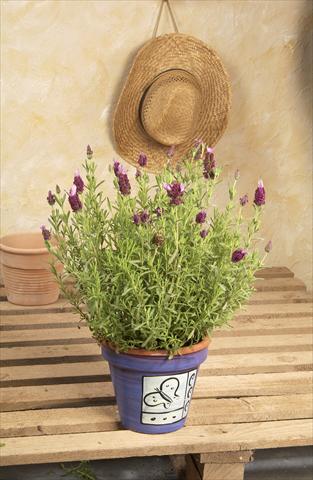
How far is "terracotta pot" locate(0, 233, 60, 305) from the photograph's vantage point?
2.80 metres

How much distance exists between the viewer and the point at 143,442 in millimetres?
1812

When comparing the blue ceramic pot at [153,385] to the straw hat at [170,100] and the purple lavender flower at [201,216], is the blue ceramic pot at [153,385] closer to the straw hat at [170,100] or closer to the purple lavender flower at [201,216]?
the purple lavender flower at [201,216]

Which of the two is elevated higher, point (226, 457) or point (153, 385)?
point (153, 385)

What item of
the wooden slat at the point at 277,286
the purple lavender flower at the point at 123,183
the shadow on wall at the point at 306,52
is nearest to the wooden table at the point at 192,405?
the wooden slat at the point at 277,286

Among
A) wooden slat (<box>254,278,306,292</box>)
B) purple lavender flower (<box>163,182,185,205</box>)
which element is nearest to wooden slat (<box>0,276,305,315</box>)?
wooden slat (<box>254,278,306,292</box>)

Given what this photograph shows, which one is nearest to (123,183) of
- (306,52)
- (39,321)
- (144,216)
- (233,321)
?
(144,216)

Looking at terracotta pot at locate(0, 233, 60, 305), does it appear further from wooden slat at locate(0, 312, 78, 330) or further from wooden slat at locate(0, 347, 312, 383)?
wooden slat at locate(0, 347, 312, 383)

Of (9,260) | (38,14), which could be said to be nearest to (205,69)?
(38,14)

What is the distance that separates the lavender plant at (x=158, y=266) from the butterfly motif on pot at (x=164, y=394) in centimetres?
10

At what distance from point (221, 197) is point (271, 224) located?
293mm

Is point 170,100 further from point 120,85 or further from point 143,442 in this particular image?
point 143,442

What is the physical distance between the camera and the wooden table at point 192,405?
183 centimetres

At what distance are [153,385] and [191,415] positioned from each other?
0.27 m

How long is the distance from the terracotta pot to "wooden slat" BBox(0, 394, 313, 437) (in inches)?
36.2
